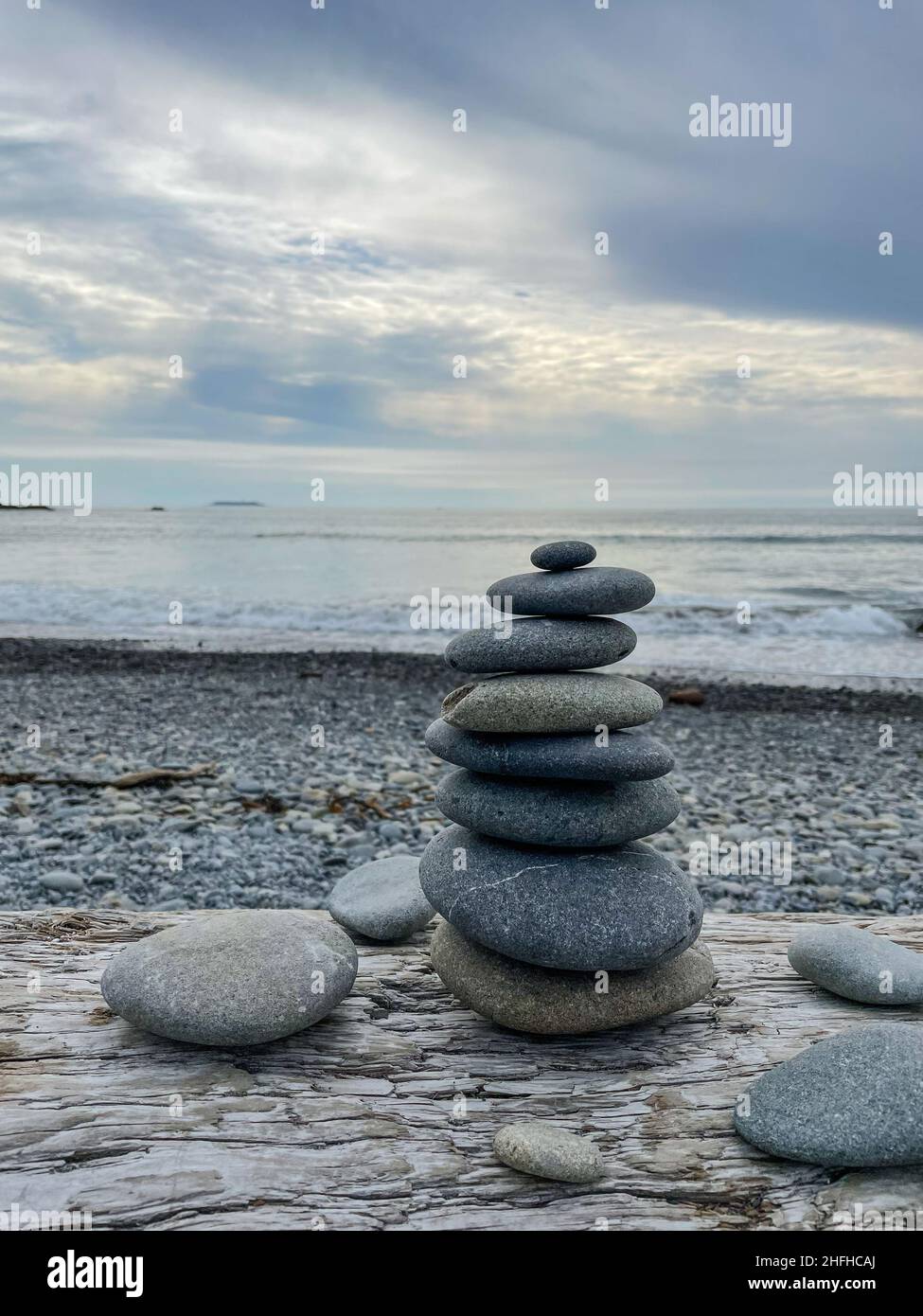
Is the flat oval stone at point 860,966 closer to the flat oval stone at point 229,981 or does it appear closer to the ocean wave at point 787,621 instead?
the flat oval stone at point 229,981

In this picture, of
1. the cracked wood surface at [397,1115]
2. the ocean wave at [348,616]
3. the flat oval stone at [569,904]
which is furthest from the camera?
the ocean wave at [348,616]

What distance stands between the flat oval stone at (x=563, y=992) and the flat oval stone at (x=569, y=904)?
0.11 metres

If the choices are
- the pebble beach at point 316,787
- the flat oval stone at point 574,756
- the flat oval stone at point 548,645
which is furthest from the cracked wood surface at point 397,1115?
the pebble beach at point 316,787

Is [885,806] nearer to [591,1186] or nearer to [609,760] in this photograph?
[609,760]

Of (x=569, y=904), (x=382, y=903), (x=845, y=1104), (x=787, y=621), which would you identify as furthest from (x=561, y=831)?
(x=787, y=621)

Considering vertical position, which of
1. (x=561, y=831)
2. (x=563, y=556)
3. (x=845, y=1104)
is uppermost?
(x=563, y=556)

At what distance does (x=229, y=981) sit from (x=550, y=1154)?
4.29 ft

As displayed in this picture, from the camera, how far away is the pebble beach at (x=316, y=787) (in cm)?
629

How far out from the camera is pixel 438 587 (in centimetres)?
2661

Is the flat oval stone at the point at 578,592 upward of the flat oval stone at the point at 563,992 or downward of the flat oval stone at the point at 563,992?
upward

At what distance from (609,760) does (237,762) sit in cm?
596

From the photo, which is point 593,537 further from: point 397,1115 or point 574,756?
point 397,1115

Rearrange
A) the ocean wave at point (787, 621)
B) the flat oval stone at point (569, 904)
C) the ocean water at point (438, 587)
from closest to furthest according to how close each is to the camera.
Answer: the flat oval stone at point (569, 904) < the ocean water at point (438, 587) < the ocean wave at point (787, 621)
